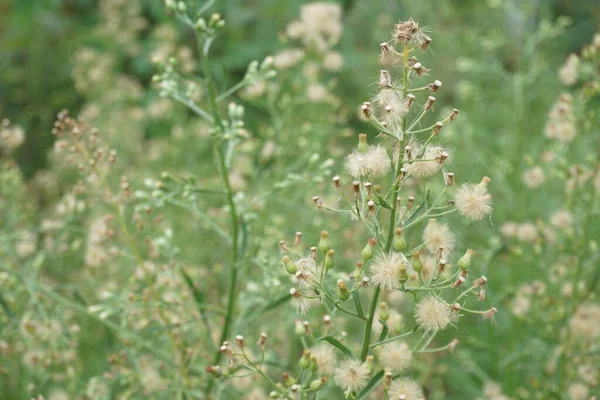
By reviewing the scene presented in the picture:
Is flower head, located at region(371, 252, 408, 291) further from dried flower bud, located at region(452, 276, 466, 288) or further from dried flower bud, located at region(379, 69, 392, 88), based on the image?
dried flower bud, located at region(379, 69, 392, 88)

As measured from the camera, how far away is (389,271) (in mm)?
1167

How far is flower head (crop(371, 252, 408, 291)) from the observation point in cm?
116

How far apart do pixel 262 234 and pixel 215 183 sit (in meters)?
0.53

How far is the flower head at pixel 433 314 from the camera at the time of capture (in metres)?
1.21

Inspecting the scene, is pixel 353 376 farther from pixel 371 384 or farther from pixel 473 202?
pixel 473 202

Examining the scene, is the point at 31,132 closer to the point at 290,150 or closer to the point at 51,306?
the point at 290,150

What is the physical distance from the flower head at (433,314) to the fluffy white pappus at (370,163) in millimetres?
244

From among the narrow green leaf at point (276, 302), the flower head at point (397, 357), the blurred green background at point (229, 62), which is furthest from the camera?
the blurred green background at point (229, 62)

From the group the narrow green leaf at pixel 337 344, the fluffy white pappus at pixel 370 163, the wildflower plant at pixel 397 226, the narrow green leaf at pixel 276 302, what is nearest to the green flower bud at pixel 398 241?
the wildflower plant at pixel 397 226

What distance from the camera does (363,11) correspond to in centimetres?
505

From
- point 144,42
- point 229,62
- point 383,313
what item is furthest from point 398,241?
point 144,42

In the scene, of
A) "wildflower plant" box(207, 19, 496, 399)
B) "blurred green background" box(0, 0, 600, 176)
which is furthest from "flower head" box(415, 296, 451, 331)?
"blurred green background" box(0, 0, 600, 176)

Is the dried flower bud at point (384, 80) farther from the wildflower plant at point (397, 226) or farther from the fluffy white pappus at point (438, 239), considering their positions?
the fluffy white pappus at point (438, 239)

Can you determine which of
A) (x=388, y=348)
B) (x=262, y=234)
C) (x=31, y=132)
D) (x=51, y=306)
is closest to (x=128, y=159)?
(x=31, y=132)
